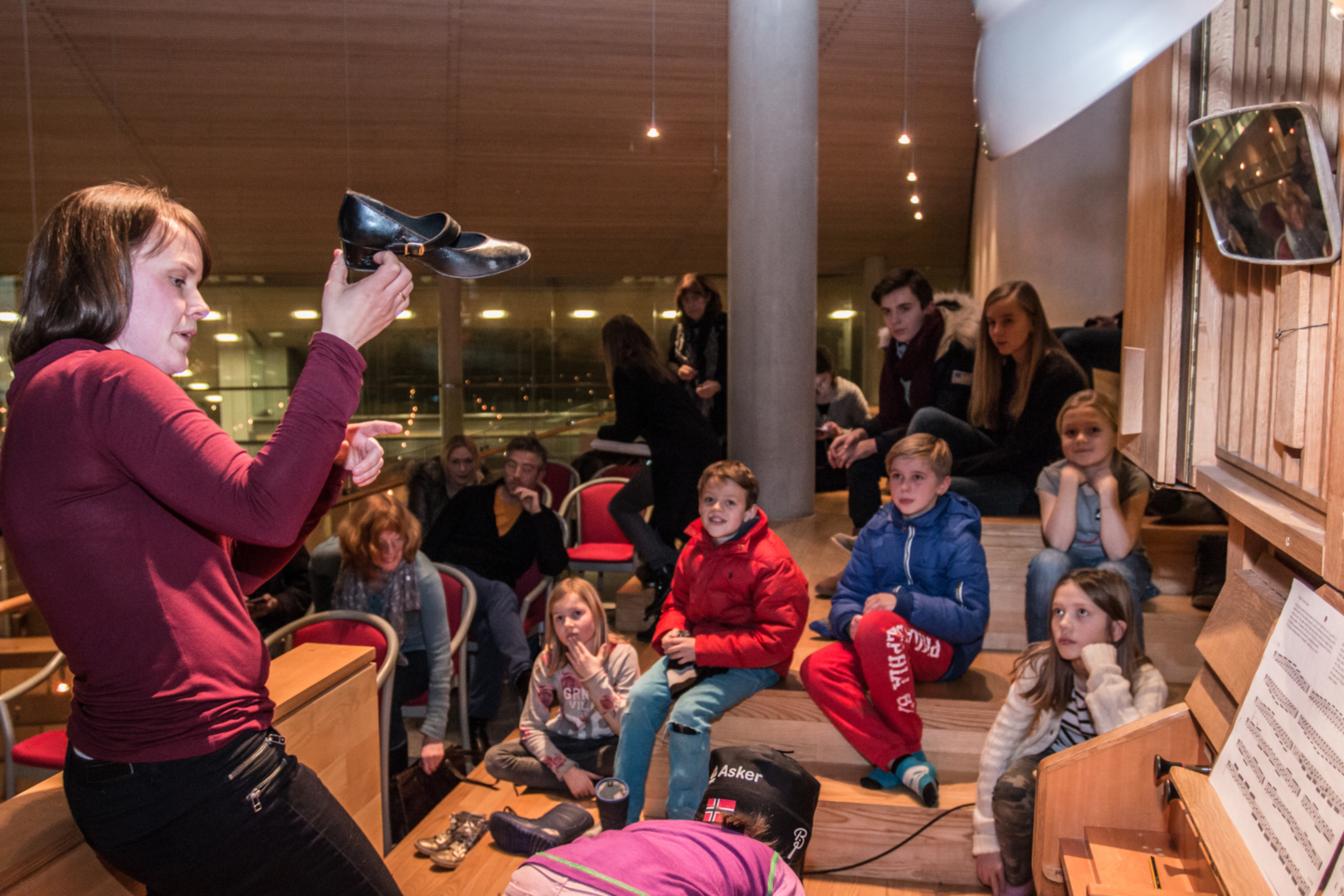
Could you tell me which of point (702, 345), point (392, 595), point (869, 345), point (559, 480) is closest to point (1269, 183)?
point (392, 595)

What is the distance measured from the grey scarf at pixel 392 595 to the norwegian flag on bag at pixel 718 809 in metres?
1.61

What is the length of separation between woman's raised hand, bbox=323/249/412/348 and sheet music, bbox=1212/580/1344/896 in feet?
3.81

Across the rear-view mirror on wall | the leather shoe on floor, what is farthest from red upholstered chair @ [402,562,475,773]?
the rear-view mirror on wall

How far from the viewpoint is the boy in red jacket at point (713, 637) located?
108 inches

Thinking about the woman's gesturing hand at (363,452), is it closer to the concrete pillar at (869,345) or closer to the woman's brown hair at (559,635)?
the woman's brown hair at (559,635)

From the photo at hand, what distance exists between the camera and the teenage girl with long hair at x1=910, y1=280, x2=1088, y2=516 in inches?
145

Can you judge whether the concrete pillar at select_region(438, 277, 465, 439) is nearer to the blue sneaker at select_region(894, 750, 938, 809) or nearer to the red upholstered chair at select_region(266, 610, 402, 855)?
the red upholstered chair at select_region(266, 610, 402, 855)

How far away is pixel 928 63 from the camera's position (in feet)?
25.0

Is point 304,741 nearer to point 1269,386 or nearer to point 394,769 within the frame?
point 394,769

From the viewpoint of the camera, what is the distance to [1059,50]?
0.80 metres

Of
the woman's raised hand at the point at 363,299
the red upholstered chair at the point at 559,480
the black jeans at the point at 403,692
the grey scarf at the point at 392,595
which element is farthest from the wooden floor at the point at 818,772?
the red upholstered chair at the point at 559,480

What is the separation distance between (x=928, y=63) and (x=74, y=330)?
765 centimetres

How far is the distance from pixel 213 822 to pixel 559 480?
17.0ft

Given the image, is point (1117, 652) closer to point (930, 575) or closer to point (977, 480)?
point (930, 575)
